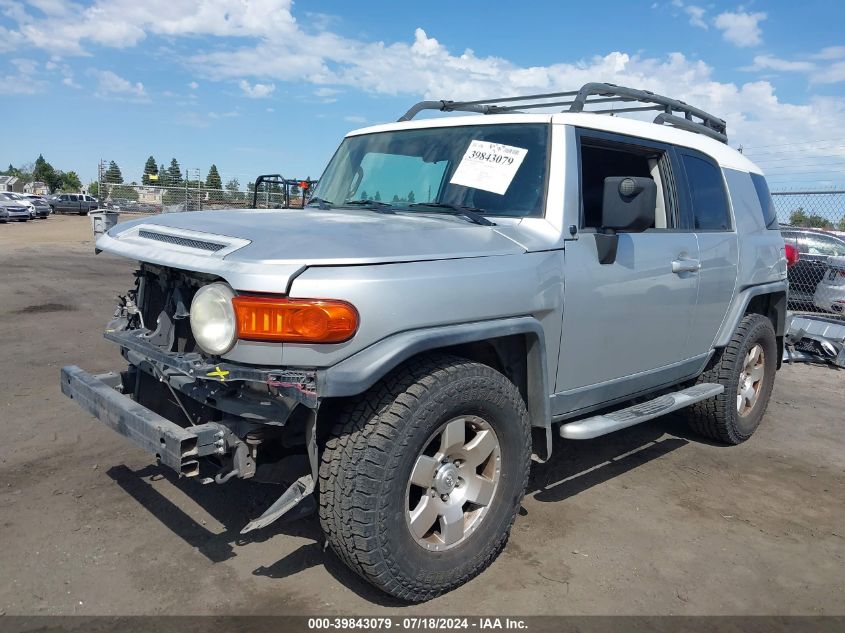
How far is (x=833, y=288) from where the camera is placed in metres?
9.91

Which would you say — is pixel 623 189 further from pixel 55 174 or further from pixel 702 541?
pixel 55 174

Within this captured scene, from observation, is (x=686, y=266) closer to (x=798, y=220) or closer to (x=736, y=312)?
(x=736, y=312)

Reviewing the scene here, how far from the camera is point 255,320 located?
100 inches

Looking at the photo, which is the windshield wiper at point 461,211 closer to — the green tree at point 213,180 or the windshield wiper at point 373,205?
the windshield wiper at point 373,205

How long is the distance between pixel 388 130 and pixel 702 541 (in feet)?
9.89

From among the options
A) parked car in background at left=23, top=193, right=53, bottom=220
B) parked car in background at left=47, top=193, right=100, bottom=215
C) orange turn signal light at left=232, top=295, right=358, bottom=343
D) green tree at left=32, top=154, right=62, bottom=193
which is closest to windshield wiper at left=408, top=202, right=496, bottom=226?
orange turn signal light at left=232, top=295, right=358, bottom=343

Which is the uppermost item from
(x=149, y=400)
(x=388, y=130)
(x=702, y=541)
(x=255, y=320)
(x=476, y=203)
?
(x=388, y=130)

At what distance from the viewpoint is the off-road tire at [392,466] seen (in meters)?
2.63

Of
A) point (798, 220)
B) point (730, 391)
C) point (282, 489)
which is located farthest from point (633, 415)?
point (798, 220)

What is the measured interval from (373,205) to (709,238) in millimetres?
2219

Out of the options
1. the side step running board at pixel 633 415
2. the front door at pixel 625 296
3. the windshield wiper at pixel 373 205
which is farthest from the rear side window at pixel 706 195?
the windshield wiper at pixel 373 205

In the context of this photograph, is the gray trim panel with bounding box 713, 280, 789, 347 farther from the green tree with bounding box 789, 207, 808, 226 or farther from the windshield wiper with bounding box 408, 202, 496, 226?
the green tree with bounding box 789, 207, 808, 226

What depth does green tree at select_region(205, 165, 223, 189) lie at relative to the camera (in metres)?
34.1

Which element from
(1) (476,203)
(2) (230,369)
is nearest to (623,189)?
(1) (476,203)
